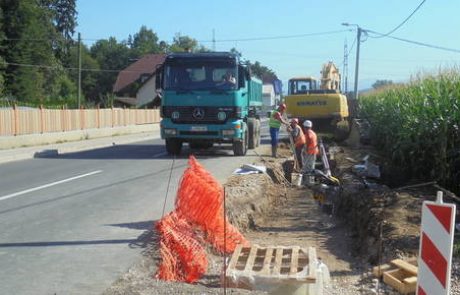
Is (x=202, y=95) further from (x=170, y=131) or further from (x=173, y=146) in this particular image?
(x=173, y=146)

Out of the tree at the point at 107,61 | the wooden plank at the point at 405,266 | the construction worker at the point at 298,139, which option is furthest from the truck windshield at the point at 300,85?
the tree at the point at 107,61

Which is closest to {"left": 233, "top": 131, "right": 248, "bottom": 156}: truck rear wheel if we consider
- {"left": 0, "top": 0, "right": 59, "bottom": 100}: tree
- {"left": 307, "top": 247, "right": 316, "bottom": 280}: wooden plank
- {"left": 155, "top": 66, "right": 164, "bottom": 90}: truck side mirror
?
{"left": 155, "top": 66, "right": 164, "bottom": 90}: truck side mirror

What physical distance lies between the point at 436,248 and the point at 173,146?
15152 millimetres

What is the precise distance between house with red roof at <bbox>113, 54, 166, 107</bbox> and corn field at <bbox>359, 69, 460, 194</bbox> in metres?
65.7

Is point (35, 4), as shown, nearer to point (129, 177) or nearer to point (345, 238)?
point (129, 177)

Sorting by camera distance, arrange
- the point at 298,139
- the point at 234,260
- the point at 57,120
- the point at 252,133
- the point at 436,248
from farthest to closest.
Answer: the point at 57,120 → the point at 252,133 → the point at 298,139 → the point at 234,260 → the point at 436,248

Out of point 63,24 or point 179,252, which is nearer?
point 179,252

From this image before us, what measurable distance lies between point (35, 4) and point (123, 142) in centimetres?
4086

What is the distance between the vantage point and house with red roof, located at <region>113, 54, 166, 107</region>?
7906cm

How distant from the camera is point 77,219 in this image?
902cm

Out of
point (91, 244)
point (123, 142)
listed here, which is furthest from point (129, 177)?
point (123, 142)

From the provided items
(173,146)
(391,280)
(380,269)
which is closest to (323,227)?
(380,269)

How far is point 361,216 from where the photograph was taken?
1055cm

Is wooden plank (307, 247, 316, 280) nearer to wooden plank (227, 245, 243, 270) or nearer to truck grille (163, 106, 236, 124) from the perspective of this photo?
wooden plank (227, 245, 243, 270)
